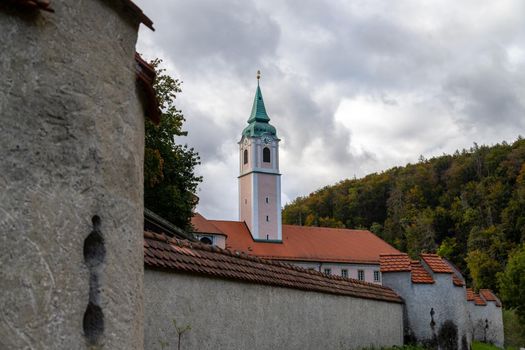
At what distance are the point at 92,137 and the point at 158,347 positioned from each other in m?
3.30

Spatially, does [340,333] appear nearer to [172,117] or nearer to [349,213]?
[172,117]

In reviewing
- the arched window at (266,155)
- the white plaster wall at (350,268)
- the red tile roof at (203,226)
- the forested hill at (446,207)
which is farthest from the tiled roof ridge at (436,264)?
the arched window at (266,155)

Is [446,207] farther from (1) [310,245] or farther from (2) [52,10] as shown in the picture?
(2) [52,10]

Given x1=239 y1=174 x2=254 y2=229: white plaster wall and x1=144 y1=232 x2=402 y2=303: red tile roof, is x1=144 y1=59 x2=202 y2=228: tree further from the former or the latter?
x1=239 y1=174 x2=254 y2=229: white plaster wall

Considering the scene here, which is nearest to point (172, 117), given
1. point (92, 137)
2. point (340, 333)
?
point (340, 333)

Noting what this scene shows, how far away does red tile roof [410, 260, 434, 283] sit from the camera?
16703 mm

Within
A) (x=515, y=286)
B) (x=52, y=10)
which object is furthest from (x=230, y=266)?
(x=515, y=286)

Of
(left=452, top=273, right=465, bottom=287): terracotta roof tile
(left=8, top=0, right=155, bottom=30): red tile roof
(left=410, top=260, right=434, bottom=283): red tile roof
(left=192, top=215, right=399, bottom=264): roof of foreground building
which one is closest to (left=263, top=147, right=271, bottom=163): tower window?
(left=192, top=215, right=399, bottom=264): roof of foreground building

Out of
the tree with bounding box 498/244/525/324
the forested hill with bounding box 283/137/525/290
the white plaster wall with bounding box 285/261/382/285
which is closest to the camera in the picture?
the tree with bounding box 498/244/525/324

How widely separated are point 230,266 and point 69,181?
194 inches

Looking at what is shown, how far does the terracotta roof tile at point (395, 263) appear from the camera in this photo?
16859 millimetres

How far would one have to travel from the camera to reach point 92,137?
14.8ft

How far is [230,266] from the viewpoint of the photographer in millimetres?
8961

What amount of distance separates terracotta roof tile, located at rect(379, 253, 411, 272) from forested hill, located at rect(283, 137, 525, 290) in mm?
42541
